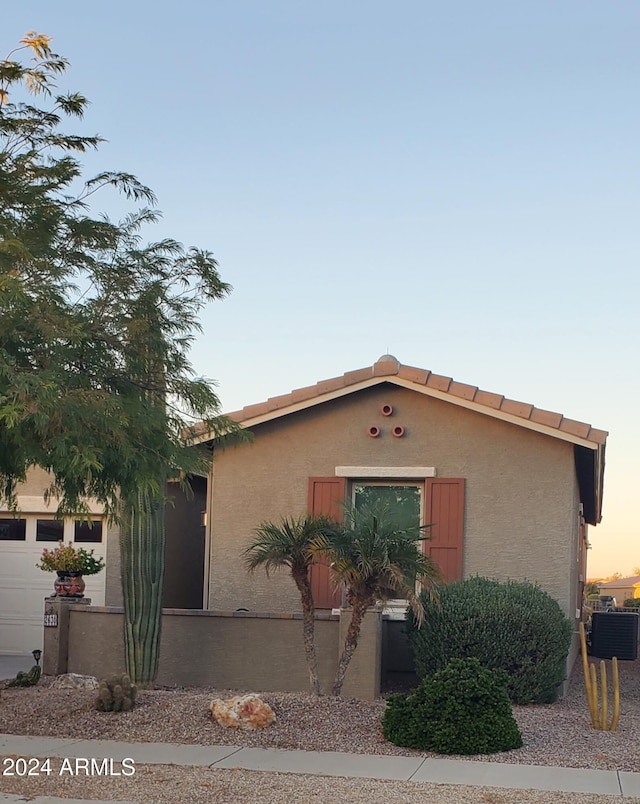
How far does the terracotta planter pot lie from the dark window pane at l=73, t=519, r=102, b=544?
8.53 ft

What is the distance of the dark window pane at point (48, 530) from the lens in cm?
1675

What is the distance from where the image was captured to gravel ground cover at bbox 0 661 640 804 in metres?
7.71

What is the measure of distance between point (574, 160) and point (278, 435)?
18.8 ft

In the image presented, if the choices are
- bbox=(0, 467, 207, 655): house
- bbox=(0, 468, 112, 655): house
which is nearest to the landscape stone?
bbox=(0, 467, 207, 655): house

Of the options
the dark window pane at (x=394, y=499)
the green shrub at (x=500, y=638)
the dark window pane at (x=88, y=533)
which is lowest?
the green shrub at (x=500, y=638)

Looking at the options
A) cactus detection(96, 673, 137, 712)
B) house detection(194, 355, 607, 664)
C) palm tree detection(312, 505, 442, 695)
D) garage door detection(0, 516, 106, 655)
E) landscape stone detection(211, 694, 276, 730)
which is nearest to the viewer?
landscape stone detection(211, 694, 276, 730)

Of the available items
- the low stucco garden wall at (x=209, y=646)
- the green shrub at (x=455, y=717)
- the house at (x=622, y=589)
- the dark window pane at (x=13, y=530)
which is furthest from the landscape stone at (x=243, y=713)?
the house at (x=622, y=589)

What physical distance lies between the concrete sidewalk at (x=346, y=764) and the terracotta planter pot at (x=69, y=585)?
164 inches

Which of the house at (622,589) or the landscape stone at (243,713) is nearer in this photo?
the landscape stone at (243,713)

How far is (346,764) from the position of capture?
8.78 metres

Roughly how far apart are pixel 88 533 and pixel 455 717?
875 cm

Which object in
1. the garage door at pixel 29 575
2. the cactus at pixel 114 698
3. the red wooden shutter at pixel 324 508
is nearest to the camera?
the cactus at pixel 114 698

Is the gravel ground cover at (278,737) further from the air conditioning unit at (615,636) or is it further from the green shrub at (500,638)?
the air conditioning unit at (615,636)

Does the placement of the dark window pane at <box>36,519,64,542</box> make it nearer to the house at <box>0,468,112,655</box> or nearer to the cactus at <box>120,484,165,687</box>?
the house at <box>0,468,112,655</box>
